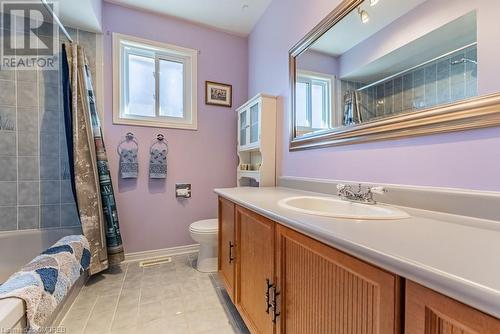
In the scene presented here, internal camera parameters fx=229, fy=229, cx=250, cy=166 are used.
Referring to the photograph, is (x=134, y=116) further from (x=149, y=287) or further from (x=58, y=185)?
(x=149, y=287)

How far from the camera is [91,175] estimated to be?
6.39 feet

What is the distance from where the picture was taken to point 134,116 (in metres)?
2.40

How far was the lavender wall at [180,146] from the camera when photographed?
2.31m

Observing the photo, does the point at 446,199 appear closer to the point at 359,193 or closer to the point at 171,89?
the point at 359,193

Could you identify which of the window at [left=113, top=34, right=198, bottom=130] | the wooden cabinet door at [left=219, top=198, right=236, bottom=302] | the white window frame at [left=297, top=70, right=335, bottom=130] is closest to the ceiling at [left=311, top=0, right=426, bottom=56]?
the white window frame at [left=297, top=70, right=335, bottom=130]

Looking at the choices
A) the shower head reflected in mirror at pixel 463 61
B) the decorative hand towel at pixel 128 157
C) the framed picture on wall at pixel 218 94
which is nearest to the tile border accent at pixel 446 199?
the shower head reflected in mirror at pixel 463 61

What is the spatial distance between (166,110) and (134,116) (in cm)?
34

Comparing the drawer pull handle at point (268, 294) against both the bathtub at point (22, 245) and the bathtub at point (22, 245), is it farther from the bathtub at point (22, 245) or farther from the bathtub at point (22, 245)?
the bathtub at point (22, 245)

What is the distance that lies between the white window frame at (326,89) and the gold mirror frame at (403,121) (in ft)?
0.30

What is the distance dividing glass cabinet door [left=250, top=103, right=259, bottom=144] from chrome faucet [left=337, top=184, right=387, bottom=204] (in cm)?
107

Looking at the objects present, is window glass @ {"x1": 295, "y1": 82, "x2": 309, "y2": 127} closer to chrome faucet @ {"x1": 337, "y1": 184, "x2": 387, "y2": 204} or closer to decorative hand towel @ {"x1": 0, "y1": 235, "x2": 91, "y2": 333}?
chrome faucet @ {"x1": 337, "y1": 184, "x2": 387, "y2": 204}

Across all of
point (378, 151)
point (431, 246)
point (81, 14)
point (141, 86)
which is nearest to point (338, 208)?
point (378, 151)

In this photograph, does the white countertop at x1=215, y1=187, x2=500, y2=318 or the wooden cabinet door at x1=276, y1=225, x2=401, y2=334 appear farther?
the wooden cabinet door at x1=276, y1=225, x2=401, y2=334

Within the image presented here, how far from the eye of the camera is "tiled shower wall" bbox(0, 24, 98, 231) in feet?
6.63
